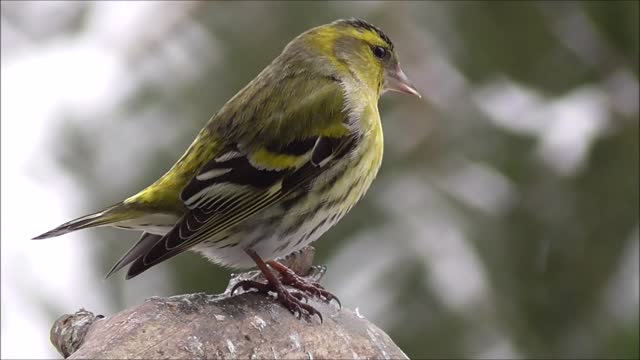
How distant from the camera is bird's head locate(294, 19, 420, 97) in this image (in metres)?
2.84

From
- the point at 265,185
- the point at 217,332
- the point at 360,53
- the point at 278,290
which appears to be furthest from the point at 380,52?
the point at 217,332

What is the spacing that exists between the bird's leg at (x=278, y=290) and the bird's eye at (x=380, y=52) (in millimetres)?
712

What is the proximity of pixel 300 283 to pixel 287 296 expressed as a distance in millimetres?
176

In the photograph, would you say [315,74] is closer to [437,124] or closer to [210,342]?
[210,342]

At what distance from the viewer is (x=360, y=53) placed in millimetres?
2891

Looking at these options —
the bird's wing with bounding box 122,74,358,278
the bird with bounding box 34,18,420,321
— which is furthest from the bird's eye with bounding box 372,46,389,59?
the bird's wing with bounding box 122,74,358,278

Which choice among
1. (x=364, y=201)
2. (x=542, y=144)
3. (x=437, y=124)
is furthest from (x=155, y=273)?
(x=542, y=144)

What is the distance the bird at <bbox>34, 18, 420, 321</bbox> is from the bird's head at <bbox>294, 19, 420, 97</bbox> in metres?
0.13

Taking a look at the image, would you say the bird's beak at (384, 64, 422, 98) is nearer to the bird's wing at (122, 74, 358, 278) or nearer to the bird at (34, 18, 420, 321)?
the bird at (34, 18, 420, 321)

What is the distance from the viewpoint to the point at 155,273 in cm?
374

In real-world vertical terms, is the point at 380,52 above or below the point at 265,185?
above

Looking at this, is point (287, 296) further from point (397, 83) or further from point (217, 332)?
point (397, 83)

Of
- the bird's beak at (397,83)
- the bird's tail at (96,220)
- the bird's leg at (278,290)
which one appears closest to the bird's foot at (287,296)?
the bird's leg at (278,290)

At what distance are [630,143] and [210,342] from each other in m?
2.24
